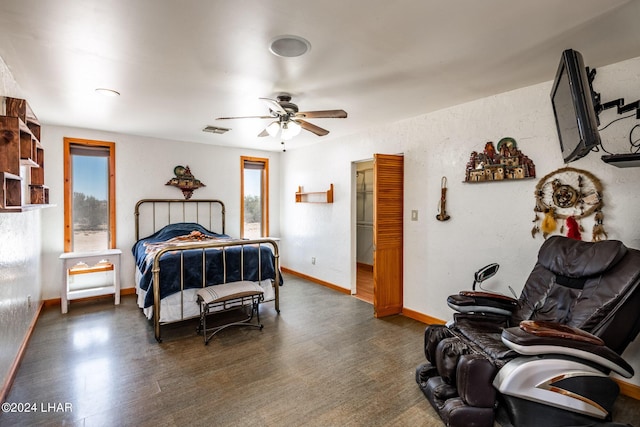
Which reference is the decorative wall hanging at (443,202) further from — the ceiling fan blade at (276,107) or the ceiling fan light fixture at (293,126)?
the ceiling fan blade at (276,107)

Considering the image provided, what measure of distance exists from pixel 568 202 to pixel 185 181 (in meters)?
5.17

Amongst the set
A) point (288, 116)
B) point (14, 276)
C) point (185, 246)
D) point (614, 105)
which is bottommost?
point (14, 276)

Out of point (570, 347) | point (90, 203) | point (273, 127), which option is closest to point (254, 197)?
point (90, 203)

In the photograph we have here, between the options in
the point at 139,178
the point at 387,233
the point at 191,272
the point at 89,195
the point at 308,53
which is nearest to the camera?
the point at 308,53

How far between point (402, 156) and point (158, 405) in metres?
3.49

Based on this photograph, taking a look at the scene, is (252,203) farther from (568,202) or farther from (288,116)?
(568,202)

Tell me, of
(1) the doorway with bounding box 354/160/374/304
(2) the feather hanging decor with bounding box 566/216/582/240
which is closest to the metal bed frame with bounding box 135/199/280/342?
(1) the doorway with bounding box 354/160/374/304

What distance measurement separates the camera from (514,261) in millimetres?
2977

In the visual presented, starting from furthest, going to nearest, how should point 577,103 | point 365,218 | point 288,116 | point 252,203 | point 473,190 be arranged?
point 365,218 < point 252,203 < point 473,190 < point 288,116 < point 577,103

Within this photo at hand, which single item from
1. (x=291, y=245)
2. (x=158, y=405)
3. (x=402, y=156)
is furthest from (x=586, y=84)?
(x=291, y=245)

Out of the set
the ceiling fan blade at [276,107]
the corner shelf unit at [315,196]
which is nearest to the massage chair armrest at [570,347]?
the ceiling fan blade at [276,107]

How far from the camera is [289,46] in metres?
2.14

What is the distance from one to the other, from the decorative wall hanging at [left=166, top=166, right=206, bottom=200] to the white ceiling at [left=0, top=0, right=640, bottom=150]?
1.91m

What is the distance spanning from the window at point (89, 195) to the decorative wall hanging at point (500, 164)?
5.00 meters
